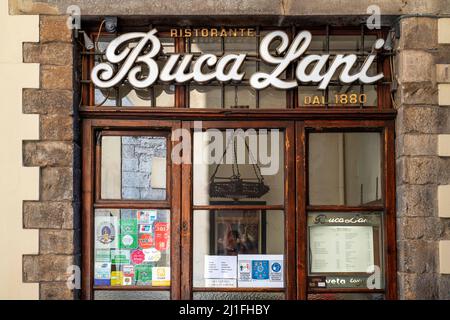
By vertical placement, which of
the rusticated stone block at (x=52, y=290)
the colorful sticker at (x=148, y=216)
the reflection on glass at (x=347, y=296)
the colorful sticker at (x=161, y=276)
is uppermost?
the colorful sticker at (x=148, y=216)

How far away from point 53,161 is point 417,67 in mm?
3202

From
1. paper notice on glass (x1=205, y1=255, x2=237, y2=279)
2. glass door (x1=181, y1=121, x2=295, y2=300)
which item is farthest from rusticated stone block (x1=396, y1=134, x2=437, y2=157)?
paper notice on glass (x1=205, y1=255, x2=237, y2=279)

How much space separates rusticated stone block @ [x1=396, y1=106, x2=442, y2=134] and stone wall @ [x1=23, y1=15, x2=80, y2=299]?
2.82 meters

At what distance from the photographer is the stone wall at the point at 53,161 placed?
8.11 m

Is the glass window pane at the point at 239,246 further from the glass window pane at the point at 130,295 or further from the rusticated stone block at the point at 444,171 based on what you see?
the rusticated stone block at the point at 444,171

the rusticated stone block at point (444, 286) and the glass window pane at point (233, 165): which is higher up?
the glass window pane at point (233, 165)

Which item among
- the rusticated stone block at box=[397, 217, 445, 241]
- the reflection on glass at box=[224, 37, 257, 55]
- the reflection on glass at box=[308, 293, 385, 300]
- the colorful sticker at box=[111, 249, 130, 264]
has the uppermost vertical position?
the reflection on glass at box=[224, 37, 257, 55]

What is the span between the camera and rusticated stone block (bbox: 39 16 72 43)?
8250 millimetres

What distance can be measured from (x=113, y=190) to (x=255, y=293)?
5.02 ft

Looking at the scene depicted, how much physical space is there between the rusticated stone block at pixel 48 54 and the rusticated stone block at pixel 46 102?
0.26 metres

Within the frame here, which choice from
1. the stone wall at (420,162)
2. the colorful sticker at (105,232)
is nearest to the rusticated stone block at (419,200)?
the stone wall at (420,162)

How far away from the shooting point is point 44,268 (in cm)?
809

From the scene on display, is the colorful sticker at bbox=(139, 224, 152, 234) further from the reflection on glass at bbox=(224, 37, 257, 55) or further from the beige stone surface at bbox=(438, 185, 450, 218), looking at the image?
the beige stone surface at bbox=(438, 185, 450, 218)

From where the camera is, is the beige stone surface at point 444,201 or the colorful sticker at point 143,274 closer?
the beige stone surface at point 444,201
